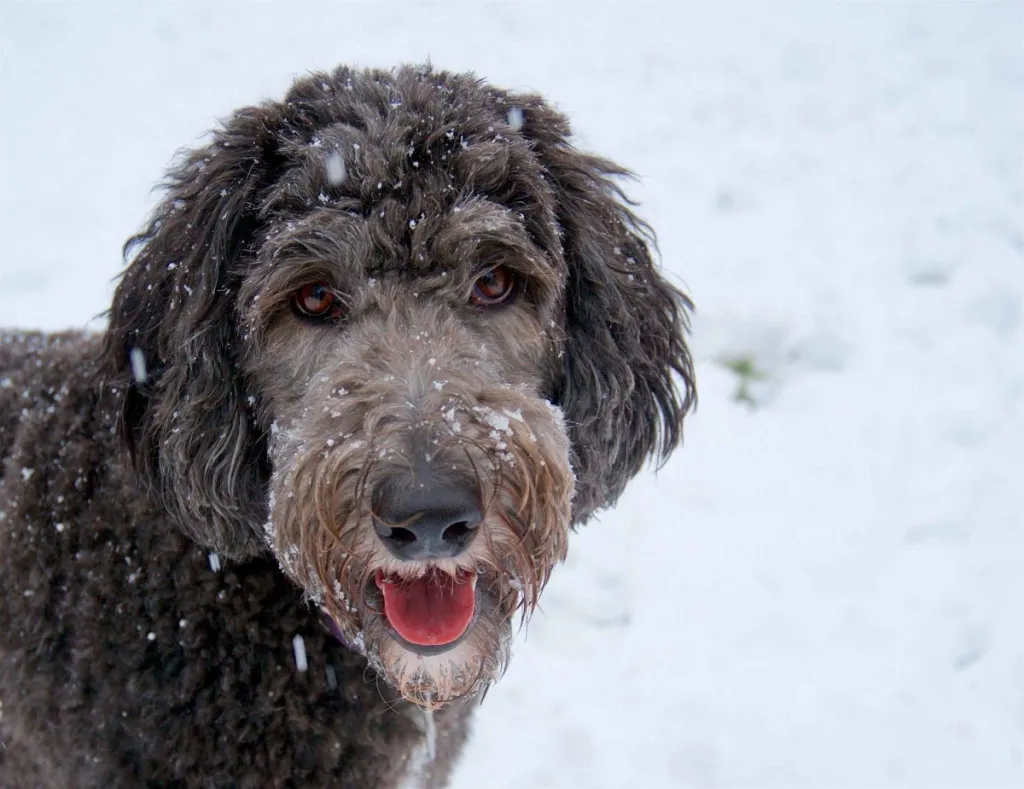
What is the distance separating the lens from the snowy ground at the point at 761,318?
3762 millimetres

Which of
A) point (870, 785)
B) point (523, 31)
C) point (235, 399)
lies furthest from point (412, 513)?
point (523, 31)

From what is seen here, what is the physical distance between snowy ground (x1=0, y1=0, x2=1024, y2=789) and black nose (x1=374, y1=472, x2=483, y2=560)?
2025mm

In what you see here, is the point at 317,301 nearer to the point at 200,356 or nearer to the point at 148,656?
the point at 200,356

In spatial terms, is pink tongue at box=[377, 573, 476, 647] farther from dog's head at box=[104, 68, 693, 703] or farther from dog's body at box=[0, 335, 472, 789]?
dog's body at box=[0, 335, 472, 789]

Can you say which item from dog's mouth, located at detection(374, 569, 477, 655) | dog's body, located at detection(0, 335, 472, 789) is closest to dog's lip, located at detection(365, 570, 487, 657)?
dog's mouth, located at detection(374, 569, 477, 655)

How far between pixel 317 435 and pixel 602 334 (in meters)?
0.91

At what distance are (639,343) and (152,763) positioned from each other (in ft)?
6.03

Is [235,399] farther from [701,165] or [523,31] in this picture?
[523,31]

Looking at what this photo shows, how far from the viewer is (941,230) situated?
580 centimetres

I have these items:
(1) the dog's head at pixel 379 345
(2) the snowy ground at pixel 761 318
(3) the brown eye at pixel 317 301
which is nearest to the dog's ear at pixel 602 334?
(1) the dog's head at pixel 379 345

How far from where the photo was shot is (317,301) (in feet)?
8.12

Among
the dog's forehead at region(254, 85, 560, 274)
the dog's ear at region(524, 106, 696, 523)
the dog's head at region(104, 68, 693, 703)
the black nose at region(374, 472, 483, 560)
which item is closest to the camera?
the black nose at region(374, 472, 483, 560)

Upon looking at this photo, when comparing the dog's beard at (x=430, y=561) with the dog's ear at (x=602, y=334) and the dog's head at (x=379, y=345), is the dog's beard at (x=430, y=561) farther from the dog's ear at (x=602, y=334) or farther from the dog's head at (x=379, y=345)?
→ the dog's ear at (x=602, y=334)

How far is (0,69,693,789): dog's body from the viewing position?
7.41 feet
